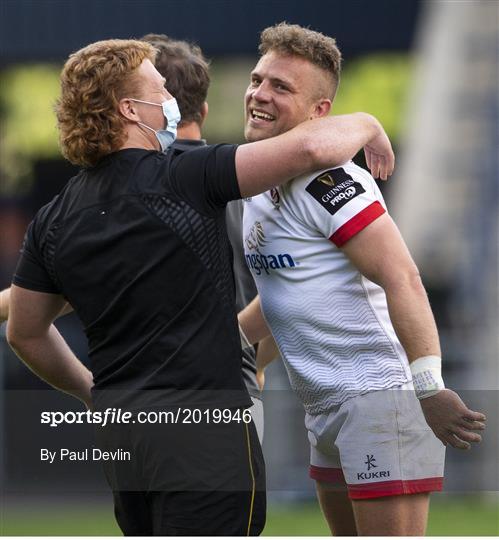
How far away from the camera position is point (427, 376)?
11.0 ft

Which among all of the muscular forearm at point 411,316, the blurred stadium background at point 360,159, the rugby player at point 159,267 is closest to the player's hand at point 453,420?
the muscular forearm at point 411,316

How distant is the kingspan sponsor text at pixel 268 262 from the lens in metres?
3.61

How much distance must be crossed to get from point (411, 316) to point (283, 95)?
885mm

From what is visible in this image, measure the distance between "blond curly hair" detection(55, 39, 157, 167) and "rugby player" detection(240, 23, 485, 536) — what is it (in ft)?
1.70

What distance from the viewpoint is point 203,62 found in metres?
4.27

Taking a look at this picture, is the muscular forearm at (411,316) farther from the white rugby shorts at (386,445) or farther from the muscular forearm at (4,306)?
the muscular forearm at (4,306)

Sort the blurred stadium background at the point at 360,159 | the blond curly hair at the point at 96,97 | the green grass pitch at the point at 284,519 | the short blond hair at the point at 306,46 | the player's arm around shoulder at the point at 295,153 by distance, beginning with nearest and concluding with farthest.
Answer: the player's arm around shoulder at the point at 295,153 → the blond curly hair at the point at 96,97 → the short blond hair at the point at 306,46 → the green grass pitch at the point at 284,519 → the blurred stadium background at the point at 360,159

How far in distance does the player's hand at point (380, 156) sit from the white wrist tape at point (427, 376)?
754 mm

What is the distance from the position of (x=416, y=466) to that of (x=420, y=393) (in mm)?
310

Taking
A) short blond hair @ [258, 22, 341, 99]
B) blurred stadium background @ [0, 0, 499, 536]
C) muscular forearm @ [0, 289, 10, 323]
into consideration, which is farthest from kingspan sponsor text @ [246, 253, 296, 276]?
blurred stadium background @ [0, 0, 499, 536]

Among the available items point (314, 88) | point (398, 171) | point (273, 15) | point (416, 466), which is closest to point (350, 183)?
point (314, 88)

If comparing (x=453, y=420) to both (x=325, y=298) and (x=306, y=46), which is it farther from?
(x=306, y=46)

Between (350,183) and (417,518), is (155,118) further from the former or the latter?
(417,518)

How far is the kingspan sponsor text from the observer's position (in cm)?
361
